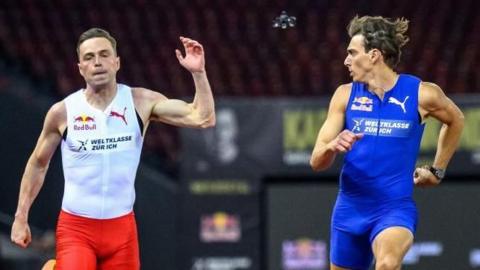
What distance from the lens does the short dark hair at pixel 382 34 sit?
8461 mm

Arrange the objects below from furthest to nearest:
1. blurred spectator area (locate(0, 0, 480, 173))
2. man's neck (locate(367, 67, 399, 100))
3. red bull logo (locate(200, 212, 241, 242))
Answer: blurred spectator area (locate(0, 0, 480, 173))
red bull logo (locate(200, 212, 241, 242))
man's neck (locate(367, 67, 399, 100))

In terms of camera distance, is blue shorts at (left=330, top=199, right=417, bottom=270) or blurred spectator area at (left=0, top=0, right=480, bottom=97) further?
blurred spectator area at (left=0, top=0, right=480, bottom=97)

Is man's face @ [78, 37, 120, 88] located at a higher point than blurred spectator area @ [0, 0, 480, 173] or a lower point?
higher

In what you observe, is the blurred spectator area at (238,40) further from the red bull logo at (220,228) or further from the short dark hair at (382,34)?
the short dark hair at (382,34)

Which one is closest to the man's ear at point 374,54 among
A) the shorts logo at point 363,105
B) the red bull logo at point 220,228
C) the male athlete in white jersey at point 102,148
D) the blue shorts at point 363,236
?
the shorts logo at point 363,105

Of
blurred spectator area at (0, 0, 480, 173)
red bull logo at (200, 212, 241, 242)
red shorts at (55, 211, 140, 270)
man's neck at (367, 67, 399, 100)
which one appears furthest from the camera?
blurred spectator area at (0, 0, 480, 173)

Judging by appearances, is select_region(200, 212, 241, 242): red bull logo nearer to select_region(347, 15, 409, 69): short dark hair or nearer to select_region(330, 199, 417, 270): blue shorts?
select_region(330, 199, 417, 270): blue shorts

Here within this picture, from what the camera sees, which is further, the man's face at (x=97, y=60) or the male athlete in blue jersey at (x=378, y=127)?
the male athlete in blue jersey at (x=378, y=127)

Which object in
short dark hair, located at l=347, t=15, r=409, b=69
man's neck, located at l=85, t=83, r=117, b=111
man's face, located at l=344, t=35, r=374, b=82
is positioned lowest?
man's neck, located at l=85, t=83, r=117, b=111

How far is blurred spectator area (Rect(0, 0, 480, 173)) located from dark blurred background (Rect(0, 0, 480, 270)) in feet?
0.07

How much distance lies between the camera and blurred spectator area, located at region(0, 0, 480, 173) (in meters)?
16.6

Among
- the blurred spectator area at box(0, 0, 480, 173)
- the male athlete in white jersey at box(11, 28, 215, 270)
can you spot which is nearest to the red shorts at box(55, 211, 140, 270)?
the male athlete in white jersey at box(11, 28, 215, 270)

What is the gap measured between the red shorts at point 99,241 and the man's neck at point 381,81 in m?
1.74

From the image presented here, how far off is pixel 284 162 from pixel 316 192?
0.40 metres
